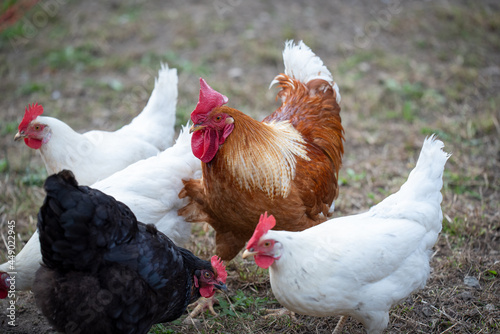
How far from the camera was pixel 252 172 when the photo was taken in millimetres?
3340

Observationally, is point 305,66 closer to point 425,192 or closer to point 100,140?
point 425,192

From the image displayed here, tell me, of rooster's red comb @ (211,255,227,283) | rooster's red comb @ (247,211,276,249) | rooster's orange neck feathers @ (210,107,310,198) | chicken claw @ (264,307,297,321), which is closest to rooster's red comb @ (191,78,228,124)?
rooster's orange neck feathers @ (210,107,310,198)

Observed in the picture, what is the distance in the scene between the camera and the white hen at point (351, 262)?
2.75 m

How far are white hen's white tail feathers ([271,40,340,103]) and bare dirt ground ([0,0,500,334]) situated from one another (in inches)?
60.8

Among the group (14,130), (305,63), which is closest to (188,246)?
(305,63)

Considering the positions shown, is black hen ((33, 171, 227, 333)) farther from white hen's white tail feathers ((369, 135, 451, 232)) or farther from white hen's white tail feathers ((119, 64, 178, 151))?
white hen's white tail feathers ((119, 64, 178, 151))

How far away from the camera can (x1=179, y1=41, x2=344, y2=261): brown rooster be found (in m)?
3.34

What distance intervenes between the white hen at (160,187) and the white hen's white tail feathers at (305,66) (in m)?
1.33

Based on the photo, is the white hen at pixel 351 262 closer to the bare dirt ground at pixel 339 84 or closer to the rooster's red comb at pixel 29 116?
the bare dirt ground at pixel 339 84

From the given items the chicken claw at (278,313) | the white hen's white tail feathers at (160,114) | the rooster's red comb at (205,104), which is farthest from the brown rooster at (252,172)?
the white hen's white tail feathers at (160,114)

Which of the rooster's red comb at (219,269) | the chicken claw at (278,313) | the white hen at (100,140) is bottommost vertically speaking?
the chicken claw at (278,313)

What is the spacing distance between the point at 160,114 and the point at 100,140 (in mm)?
748

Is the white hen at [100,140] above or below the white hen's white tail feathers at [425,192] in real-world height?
below

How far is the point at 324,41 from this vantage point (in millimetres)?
8625
